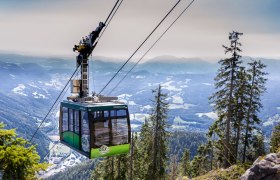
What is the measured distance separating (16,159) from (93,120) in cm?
519

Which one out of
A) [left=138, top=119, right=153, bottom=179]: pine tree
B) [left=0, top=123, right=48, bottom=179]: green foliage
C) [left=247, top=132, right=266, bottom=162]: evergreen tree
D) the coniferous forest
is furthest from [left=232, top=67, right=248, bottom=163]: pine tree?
[left=0, top=123, right=48, bottom=179]: green foliage

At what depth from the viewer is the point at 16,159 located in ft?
61.3

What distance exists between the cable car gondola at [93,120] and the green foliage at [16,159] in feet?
7.30

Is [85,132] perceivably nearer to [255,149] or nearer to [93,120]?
[93,120]

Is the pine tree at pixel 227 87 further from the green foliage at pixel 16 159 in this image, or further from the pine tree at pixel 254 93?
the green foliage at pixel 16 159

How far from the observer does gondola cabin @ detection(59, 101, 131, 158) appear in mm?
16906

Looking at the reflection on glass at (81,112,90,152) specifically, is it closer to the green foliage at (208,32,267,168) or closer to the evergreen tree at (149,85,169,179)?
the green foliage at (208,32,267,168)

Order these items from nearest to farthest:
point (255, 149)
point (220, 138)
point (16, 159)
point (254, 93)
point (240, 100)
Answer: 1. point (16, 159)
2. point (220, 138)
3. point (240, 100)
4. point (254, 93)
5. point (255, 149)

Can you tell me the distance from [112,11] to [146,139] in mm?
46068

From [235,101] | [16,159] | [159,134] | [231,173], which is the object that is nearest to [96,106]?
[16,159]

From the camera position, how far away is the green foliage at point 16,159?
61.9ft

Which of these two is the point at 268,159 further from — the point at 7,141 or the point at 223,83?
the point at 223,83

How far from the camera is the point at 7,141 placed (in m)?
20.6

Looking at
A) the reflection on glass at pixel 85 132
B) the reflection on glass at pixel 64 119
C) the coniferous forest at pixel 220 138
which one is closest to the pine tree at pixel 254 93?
the coniferous forest at pixel 220 138
